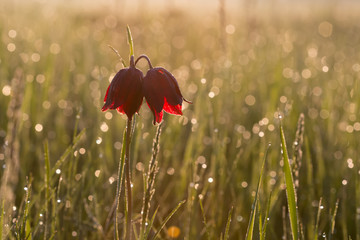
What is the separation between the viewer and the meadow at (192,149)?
4.04 feet

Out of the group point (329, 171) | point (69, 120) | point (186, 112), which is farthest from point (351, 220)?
point (69, 120)

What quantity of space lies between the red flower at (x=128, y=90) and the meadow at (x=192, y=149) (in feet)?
0.53

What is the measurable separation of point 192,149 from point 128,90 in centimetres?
62

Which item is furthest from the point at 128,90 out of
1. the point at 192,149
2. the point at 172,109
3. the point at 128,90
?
the point at 192,149

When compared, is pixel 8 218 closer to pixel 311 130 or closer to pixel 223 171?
pixel 223 171

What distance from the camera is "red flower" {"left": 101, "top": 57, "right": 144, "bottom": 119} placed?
96cm

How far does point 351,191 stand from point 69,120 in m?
1.31

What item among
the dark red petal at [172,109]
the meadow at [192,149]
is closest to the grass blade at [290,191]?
the meadow at [192,149]

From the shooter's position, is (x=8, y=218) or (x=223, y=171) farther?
(x=223, y=171)

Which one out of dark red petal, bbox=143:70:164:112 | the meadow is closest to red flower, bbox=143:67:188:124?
dark red petal, bbox=143:70:164:112

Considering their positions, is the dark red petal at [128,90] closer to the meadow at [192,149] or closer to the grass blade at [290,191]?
the meadow at [192,149]

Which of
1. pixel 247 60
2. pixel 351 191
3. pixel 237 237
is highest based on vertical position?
pixel 247 60

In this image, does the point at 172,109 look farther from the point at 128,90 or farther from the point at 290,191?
the point at 290,191

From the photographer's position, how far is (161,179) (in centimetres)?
167
